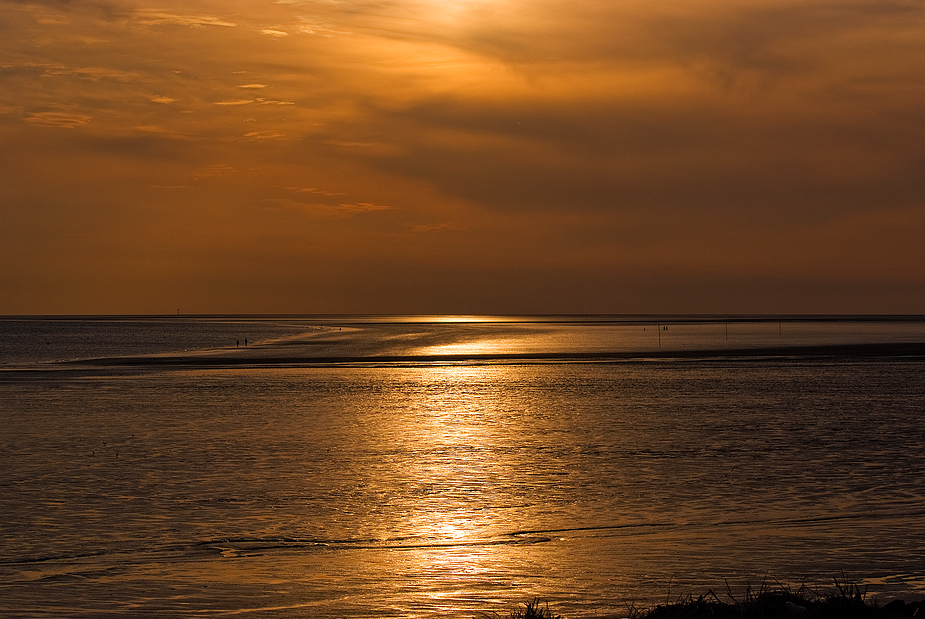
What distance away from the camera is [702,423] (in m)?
30.7

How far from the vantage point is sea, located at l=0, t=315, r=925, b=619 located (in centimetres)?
1178

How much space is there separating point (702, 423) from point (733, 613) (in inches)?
864

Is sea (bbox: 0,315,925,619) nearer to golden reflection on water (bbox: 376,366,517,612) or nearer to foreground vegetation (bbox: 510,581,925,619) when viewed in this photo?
golden reflection on water (bbox: 376,366,517,612)

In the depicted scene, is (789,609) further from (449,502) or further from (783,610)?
(449,502)

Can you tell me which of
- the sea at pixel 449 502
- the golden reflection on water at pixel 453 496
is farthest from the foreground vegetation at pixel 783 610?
the golden reflection on water at pixel 453 496

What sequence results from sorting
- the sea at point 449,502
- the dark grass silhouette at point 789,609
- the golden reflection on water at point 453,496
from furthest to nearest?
the golden reflection on water at point 453,496, the sea at point 449,502, the dark grass silhouette at point 789,609

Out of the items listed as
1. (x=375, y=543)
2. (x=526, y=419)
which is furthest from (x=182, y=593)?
(x=526, y=419)

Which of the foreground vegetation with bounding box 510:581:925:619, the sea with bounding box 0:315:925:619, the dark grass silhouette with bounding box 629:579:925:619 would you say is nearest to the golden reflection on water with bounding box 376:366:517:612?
the sea with bounding box 0:315:925:619

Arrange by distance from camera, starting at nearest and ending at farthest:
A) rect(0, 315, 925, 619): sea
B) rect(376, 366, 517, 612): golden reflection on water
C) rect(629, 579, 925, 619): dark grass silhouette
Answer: rect(629, 579, 925, 619): dark grass silhouette → rect(0, 315, 925, 619): sea → rect(376, 366, 517, 612): golden reflection on water

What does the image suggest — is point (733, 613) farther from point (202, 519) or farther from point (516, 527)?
point (202, 519)

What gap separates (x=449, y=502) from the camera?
17.6m

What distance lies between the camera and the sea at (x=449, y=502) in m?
11.8

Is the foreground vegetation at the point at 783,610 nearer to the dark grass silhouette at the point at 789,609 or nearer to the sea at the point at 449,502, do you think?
the dark grass silhouette at the point at 789,609

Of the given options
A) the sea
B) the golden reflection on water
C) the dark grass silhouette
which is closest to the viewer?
the dark grass silhouette
